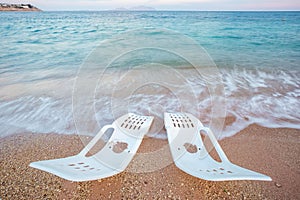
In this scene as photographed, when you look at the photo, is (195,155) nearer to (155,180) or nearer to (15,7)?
(155,180)

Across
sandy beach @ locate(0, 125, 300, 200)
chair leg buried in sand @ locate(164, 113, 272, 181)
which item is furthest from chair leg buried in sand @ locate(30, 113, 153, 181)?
chair leg buried in sand @ locate(164, 113, 272, 181)

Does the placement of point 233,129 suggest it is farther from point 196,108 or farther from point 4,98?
point 4,98

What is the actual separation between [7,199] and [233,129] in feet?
7.80

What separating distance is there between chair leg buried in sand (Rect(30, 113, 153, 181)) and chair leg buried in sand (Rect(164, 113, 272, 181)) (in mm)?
356

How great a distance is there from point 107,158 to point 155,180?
18.3 inches

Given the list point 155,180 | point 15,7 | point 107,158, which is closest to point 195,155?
point 155,180

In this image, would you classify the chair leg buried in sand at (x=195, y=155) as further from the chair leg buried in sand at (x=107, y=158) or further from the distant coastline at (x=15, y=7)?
the distant coastline at (x=15, y=7)

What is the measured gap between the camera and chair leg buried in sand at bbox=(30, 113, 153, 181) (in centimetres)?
123

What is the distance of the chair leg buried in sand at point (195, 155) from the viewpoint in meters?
1.22

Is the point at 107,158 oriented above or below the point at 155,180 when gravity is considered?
above

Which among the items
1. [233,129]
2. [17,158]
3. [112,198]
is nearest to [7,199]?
[17,158]

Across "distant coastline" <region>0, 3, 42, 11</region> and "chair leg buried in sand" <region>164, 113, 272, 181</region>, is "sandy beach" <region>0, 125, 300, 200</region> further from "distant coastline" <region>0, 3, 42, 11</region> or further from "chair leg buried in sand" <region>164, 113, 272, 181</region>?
"distant coastline" <region>0, 3, 42, 11</region>

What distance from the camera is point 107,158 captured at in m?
1.70

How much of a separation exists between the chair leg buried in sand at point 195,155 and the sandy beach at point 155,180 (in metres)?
0.16
